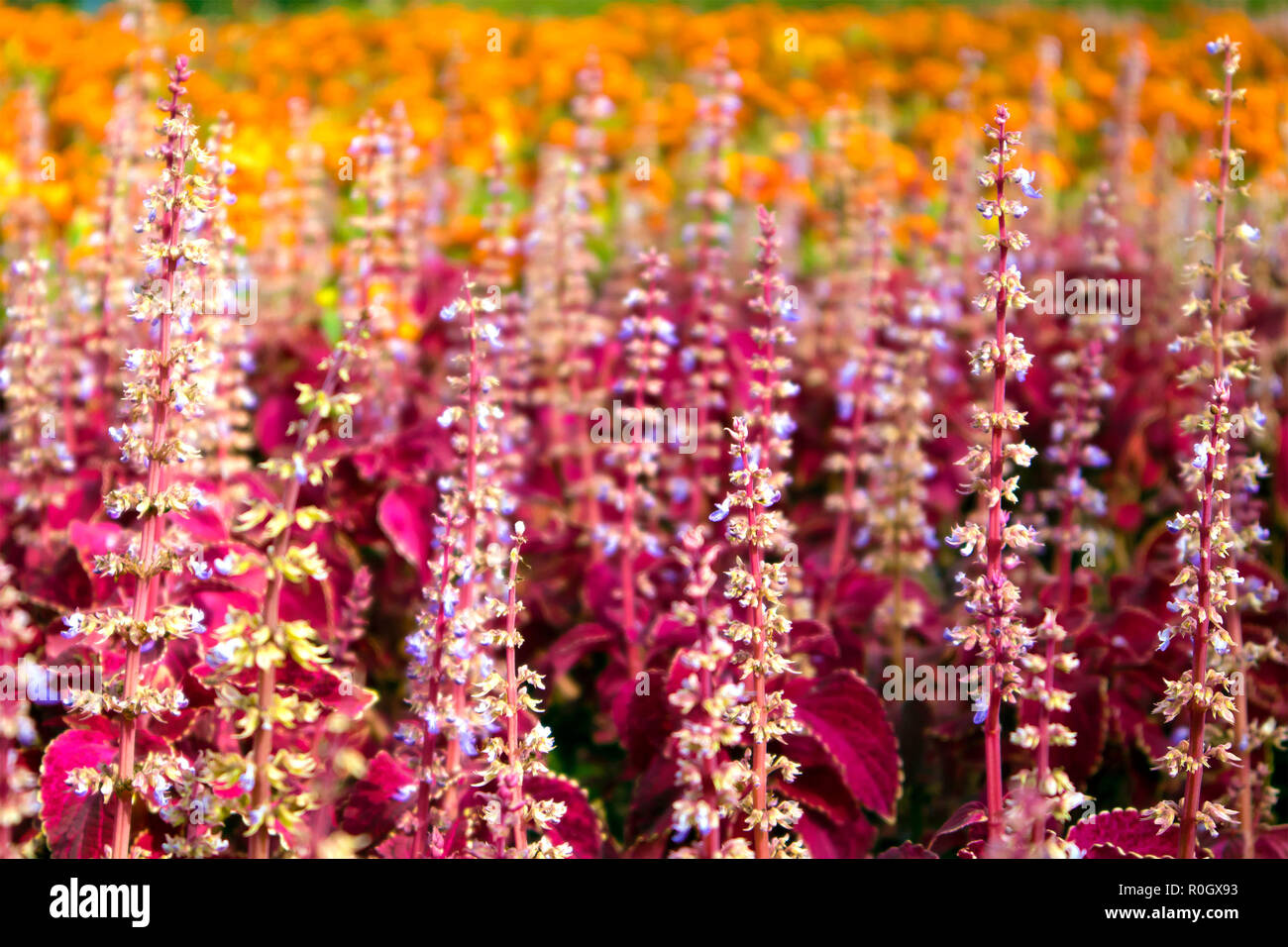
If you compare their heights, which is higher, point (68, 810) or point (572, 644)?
point (572, 644)

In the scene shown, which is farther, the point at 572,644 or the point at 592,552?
the point at 592,552

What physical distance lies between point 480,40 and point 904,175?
415 centimetres

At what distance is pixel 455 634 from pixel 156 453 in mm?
712

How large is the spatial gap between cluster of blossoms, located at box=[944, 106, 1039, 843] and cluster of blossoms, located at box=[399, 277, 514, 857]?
3.29 ft

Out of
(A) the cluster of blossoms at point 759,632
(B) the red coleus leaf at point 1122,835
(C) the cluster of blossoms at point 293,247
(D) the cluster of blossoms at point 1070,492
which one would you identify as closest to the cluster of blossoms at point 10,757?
(A) the cluster of blossoms at point 759,632

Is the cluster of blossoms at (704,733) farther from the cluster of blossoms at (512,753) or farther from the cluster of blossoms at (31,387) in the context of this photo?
the cluster of blossoms at (31,387)

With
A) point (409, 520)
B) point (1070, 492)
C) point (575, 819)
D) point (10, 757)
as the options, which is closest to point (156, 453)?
point (10, 757)

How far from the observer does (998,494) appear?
8.78 feet

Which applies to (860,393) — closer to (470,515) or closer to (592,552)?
(592,552)

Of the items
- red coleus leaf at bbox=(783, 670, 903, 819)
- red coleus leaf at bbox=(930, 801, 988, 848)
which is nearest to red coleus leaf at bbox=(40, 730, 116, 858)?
red coleus leaf at bbox=(783, 670, 903, 819)

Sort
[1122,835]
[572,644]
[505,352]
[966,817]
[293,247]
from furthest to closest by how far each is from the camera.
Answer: [293,247] → [505,352] → [572,644] → [1122,835] → [966,817]

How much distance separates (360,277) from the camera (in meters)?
4.44
